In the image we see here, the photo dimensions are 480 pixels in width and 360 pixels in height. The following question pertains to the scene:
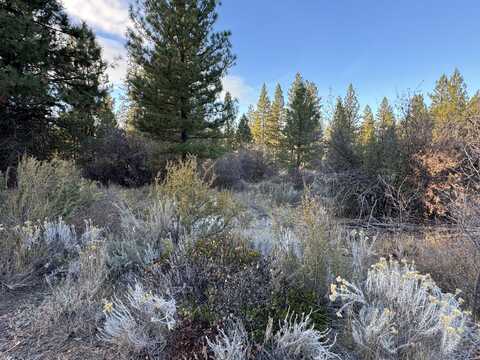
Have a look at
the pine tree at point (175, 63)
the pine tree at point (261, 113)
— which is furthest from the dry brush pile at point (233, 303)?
the pine tree at point (261, 113)

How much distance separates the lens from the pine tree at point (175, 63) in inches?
412

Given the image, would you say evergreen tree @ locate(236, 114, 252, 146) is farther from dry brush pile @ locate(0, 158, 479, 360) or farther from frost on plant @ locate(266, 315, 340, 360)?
frost on plant @ locate(266, 315, 340, 360)

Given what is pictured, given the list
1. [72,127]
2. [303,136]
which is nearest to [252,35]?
[72,127]

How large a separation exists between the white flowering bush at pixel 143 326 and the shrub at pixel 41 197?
2359 millimetres

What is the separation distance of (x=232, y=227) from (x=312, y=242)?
1.43 meters

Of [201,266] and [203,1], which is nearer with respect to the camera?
[201,266]

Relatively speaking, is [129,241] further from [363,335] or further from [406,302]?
[406,302]

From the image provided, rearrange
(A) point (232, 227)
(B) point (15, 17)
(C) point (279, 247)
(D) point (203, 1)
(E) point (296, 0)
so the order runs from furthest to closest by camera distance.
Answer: (D) point (203, 1), (E) point (296, 0), (B) point (15, 17), (A) point (232, 227), (C) point (279, 247)

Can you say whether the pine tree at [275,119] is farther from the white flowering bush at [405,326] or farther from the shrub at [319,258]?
the white flowering bush at [405,326]

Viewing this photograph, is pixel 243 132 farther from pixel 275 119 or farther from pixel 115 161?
pixel 115 161

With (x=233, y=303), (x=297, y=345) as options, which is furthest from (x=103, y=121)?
(x=297, y=345)

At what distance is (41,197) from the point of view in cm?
390

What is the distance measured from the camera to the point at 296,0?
8.63 meters

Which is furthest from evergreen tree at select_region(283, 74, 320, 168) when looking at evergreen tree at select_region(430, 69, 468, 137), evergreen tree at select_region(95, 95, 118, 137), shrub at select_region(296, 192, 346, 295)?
→ shrub at select_region(296, 192, 346, 295)
